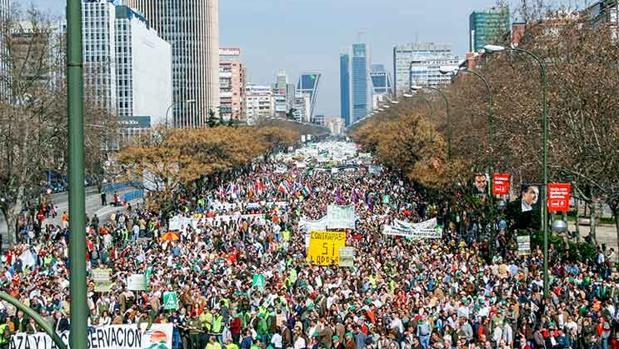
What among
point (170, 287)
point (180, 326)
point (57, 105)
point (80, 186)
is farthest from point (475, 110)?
point (80, 186)

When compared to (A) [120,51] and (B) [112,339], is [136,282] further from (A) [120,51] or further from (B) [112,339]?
(A) [120,51]

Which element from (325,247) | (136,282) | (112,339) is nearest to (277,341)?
(112,339)

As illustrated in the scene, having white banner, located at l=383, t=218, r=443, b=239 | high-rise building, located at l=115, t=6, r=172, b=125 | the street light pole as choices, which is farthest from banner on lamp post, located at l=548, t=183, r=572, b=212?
high-rise building, located at l=115, t=6, r=172, b=125

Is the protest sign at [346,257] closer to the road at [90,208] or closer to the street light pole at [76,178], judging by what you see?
the street light pole at [76,178]

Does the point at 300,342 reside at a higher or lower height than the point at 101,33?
lower

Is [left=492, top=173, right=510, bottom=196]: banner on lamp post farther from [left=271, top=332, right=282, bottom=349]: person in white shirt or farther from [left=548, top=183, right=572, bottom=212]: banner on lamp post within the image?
[left=271, top=332, right=282, bottom=349]: person in white shirt

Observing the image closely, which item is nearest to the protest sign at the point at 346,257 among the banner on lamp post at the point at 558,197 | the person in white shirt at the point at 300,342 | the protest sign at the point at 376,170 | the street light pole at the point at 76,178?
the banner on lamp post at the point at 558,197
